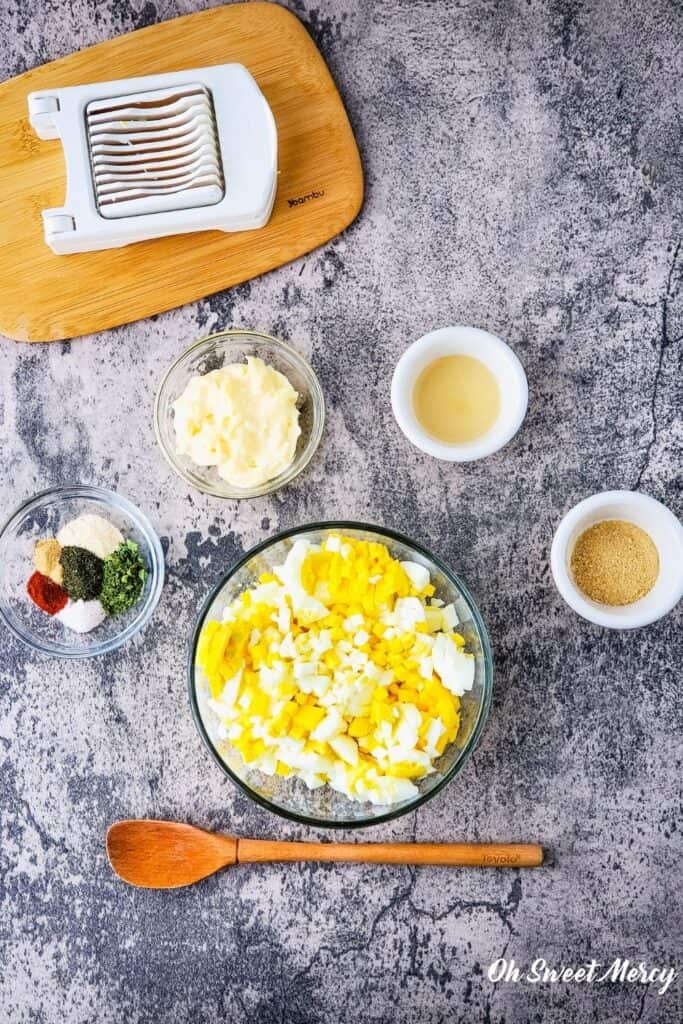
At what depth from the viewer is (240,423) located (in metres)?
1.63

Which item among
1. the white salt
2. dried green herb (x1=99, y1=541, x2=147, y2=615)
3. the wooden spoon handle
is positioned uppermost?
dried green herb (x1=99, y1=541, x2=147, y2=615)

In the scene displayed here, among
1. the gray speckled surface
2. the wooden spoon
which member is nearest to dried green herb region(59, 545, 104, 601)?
the gray speckled surface

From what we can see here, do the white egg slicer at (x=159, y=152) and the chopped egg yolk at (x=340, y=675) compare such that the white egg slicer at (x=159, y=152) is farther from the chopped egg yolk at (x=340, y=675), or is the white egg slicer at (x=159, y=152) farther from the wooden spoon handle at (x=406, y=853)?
the wooden spoon handle at (x=406, y=853)

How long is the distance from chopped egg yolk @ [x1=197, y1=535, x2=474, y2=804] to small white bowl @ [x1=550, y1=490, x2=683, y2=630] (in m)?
0.25

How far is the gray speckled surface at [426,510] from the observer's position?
5.60 feet

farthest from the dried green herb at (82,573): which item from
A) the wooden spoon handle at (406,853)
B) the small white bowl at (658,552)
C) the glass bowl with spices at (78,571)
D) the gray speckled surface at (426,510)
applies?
the small white bowl at (658,552)

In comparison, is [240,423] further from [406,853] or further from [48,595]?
[406,853]

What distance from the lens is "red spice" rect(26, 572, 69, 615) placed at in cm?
173

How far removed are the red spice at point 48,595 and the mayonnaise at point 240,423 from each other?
1.35 ft

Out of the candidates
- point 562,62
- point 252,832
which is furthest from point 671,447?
point 252,832

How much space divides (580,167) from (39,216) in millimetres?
1155

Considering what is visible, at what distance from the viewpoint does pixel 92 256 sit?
5.71ft

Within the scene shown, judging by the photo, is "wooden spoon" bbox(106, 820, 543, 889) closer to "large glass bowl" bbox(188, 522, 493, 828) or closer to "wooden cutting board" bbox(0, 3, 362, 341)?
"large glass bowl" bbox(188, 522, 493, 828)

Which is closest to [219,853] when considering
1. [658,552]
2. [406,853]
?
[406,853]
